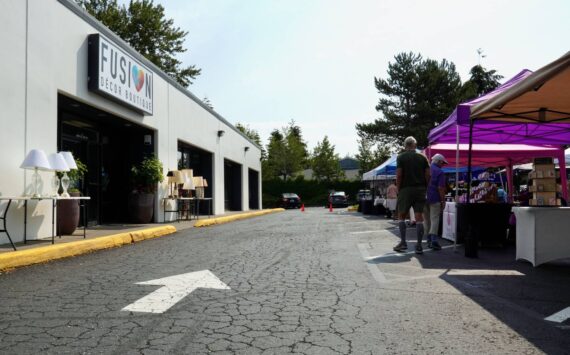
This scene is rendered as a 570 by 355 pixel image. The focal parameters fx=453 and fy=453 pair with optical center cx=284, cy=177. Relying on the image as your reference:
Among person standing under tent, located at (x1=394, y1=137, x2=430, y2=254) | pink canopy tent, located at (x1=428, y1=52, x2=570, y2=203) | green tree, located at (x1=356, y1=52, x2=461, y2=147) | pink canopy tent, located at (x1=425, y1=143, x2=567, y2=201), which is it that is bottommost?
person standing under tent, located at (x1=394, y1=137, x2=430, y2=254)

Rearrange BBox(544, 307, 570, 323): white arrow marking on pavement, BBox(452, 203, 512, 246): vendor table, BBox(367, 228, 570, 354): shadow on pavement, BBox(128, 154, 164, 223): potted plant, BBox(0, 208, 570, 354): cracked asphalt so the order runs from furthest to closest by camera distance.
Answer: BBox(128, 154, 164, 223): potted plant
BBox(452, 203, 512, 246): vendor table
BBox(544, 307, 570, 323): white arrow marking on pavement
BBox(367, 228, 570, 354): shadow on pavement
BBox(0, 208, 570, 354): cracked asphalt

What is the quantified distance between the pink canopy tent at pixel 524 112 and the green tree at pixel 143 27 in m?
26.6

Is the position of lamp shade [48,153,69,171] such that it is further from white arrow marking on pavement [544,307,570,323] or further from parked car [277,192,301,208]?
parked car [277,192,301,208]

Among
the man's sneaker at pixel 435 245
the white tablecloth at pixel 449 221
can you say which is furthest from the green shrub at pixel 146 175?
the man's sneaker at pixel 435 245

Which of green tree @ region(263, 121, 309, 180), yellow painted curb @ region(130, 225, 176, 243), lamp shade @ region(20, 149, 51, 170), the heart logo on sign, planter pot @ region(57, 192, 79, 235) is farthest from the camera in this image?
green tree @ region(263, 121, 309, 180)

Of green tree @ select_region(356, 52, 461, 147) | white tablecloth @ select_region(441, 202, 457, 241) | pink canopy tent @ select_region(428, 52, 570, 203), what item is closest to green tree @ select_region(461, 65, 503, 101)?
green tree @ select_region(356, 52, 461, 147)

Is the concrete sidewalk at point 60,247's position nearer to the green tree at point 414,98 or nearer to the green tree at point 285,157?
the green tree at point 414,98

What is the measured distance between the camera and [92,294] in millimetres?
4445

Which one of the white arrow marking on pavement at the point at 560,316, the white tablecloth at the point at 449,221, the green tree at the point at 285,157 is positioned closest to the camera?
the white arrow marking on pavement at the point at 560,316

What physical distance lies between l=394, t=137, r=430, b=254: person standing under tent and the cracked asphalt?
2.33 ft

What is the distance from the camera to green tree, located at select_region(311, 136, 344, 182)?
58.8 metres

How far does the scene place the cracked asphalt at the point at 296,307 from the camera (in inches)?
121

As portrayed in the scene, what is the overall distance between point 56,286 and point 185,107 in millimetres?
12889

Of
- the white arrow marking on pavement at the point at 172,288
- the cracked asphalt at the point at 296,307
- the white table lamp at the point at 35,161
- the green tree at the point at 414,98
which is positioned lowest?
the cracked asphalt at the point at 296,307
